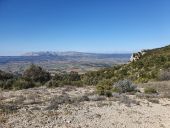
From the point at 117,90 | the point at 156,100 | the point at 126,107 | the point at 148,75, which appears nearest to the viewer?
the point at 126,107

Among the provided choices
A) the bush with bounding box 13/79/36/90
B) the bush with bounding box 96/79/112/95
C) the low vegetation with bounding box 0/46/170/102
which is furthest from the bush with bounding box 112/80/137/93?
the bush with bounding box 13/79/36/90

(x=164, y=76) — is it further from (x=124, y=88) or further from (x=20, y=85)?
(x=20, y=85)

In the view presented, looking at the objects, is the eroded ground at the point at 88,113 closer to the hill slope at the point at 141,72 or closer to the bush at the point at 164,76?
the bush at the point at 164,76

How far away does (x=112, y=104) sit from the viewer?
18.0 metres

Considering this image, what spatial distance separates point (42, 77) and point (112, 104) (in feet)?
64.0

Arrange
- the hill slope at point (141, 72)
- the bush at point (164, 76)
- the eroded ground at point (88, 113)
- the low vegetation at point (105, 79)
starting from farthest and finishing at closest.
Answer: the hill slope at point (141, 72) → the bush at point (164, 76) → the low vegetation at point (105, 79) → the eroded ground at point (88, 113)

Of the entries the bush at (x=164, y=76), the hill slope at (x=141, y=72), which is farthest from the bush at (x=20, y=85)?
the bush at (x=164, y=76)

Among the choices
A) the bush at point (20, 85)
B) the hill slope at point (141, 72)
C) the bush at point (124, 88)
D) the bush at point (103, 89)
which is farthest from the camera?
the hill slope at point (141, 72)

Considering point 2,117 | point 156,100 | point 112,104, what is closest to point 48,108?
point 2,117

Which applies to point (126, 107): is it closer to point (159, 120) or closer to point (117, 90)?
point (159, 120)

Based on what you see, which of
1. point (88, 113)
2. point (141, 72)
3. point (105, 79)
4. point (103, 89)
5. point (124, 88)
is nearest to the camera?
point (88, 113)

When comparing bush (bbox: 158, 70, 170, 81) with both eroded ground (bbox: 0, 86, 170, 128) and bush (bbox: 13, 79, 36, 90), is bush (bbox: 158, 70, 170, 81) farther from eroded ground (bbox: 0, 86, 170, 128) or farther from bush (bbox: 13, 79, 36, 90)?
bush (bbox: 13, 79, 36, 90)

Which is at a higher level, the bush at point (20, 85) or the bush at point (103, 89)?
the bush at point (103, 89)

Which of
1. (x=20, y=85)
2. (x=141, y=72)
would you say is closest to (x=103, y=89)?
(x=20, y=85)
